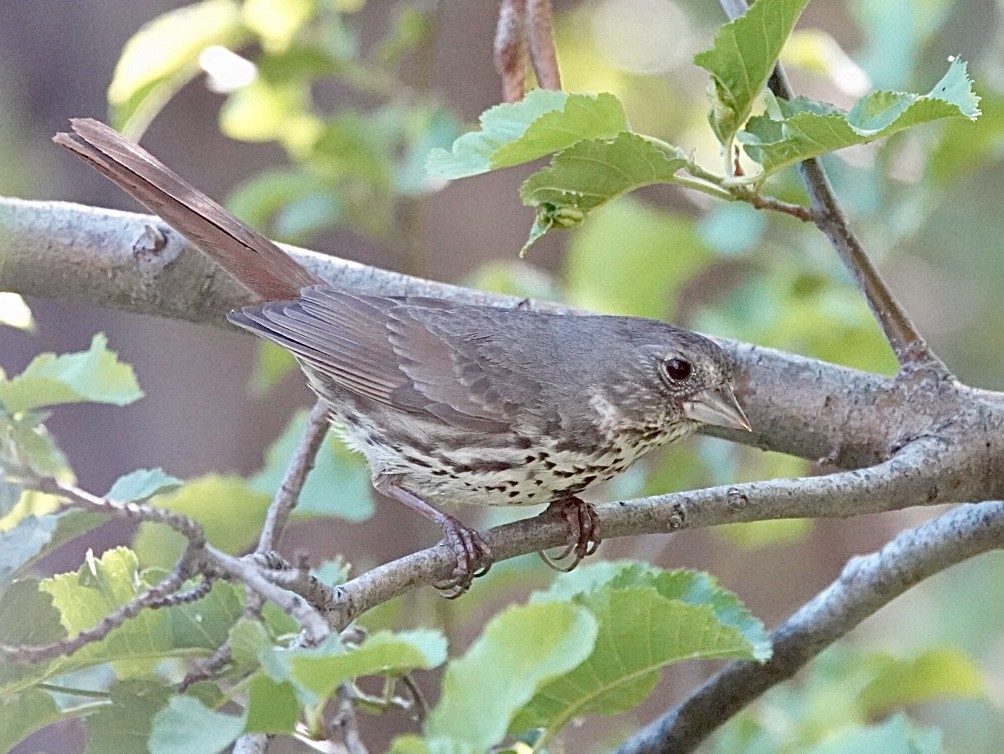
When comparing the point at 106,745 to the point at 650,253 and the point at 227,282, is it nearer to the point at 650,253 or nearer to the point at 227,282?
the point at 227,282

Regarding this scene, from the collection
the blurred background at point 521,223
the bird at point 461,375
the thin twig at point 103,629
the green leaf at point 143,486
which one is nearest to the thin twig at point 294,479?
Result: the bird at point 461,375

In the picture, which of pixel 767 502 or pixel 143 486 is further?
pixel 767 502

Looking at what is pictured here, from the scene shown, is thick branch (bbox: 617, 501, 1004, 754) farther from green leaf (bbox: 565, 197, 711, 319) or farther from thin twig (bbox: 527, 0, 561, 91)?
green leaf (bbox: 565, 197, 711, 319)

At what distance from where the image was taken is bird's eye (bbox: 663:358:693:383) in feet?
10.3

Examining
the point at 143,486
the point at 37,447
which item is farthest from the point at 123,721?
the point at 37,447

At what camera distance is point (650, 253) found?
4250 millimetres

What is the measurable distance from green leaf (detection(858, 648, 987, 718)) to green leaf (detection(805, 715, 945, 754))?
2.00 feet

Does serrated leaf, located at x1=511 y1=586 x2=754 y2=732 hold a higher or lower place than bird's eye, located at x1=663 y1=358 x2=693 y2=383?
lower

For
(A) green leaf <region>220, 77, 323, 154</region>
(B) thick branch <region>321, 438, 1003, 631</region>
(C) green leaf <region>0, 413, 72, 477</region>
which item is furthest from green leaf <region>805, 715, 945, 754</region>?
(A) green leaf <region>220, 77, 323, 154</region>

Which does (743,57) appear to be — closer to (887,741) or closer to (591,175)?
(591,175)

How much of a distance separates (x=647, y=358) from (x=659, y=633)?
4.18ft

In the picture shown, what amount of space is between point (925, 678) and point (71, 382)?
7.70 feet

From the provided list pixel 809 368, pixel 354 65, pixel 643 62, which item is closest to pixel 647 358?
pixel 809 368

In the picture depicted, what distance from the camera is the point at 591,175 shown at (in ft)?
8.09
